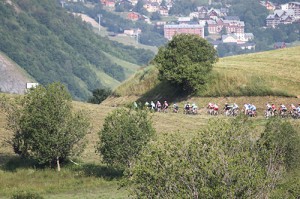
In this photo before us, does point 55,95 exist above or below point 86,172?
above

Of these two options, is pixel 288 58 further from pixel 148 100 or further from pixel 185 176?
pixel 185 176

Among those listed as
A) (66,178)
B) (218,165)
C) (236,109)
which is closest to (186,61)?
(236,109)

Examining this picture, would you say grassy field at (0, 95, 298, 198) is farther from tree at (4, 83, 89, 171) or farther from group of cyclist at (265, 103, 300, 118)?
group of cyclist at (265, 103, 300, 118)

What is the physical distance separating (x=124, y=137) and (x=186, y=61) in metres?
33.8

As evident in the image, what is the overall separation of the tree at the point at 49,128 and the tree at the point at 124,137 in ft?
7.58

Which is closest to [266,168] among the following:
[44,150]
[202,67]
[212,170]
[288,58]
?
[212,170]

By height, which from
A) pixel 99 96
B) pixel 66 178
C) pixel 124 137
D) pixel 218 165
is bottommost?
pixel 66 178

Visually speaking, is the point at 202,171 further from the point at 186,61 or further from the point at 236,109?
the point at 186,61

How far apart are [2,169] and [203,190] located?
1124 inches

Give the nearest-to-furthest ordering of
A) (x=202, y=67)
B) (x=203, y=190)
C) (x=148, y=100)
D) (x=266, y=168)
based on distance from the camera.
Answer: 1. (x=203, y=190)
2. (x=266, y=168)
3. (x=202, y=67)
4. (x=148, y=100)

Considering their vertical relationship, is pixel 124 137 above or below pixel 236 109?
above

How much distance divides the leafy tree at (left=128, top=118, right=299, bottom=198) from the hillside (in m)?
48.0

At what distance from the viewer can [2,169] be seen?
6088cm

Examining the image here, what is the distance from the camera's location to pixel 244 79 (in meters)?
91.1
